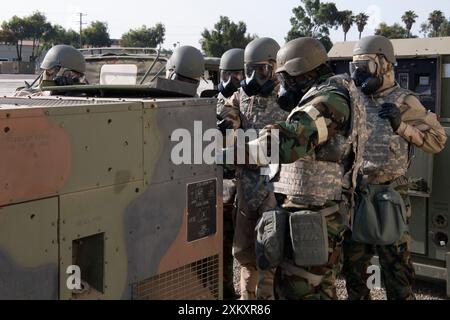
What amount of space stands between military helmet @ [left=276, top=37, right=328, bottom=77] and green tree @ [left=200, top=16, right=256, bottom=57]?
45.3 meters

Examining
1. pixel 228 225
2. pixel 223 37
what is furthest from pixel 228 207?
pixel 223 37

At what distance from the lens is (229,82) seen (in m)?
5.28

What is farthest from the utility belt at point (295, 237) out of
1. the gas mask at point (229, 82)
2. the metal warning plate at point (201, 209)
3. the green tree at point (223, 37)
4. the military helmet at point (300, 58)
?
the green tree at point (223, 37)

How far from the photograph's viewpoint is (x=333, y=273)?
330 cm

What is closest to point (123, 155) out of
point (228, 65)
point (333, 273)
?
point (333, 273)

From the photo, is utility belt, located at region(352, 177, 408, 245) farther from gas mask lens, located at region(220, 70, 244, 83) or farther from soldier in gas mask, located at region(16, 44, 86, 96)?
soldier in gas mask, located at region(16, 44, 86, 96)

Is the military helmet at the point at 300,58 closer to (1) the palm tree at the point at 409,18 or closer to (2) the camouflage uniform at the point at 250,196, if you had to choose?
(2) the camouflage uniform at the point at 250,196

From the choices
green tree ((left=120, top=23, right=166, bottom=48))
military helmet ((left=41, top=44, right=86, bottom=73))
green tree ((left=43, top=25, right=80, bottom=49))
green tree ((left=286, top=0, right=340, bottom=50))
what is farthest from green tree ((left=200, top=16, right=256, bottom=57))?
military helmet ((left=41, top=44, right=86, bottom=73))

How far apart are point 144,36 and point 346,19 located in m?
21.6

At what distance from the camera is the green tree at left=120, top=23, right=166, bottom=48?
64.6 meters

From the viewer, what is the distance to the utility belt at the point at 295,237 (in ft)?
10.3

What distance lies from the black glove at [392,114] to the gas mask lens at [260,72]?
845mm
